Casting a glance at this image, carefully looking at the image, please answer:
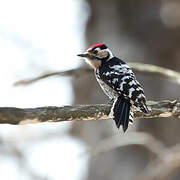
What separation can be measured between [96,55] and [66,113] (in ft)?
7.02

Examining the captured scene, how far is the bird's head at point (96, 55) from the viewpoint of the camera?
5047mm

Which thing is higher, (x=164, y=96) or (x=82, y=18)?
(x=82, y=18)

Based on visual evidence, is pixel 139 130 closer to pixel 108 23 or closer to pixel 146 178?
pixel 146 178

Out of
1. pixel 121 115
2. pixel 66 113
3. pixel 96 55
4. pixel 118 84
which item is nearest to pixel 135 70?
pixel 96 55

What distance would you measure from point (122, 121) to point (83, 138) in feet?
11.7

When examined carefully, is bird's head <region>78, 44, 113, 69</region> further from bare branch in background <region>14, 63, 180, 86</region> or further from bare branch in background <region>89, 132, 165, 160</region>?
bare branch in background <region>89, 132, 165, 160</region>

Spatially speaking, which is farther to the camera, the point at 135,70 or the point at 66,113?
the point at 135,70

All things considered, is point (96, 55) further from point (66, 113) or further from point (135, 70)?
point (66, 113)

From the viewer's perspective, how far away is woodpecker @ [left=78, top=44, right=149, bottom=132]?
3707 millimetres

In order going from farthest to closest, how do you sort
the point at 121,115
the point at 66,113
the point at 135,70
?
the point at 135,70, the point at 121,115, the point at 66,113

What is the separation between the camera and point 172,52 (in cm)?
643

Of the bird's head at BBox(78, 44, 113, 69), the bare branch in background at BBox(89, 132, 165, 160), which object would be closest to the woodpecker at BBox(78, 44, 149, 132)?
the bird's head at BBox(78, 44, 113, 69)

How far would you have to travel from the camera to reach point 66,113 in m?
3.04

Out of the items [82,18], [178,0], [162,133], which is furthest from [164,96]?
[82,18]
